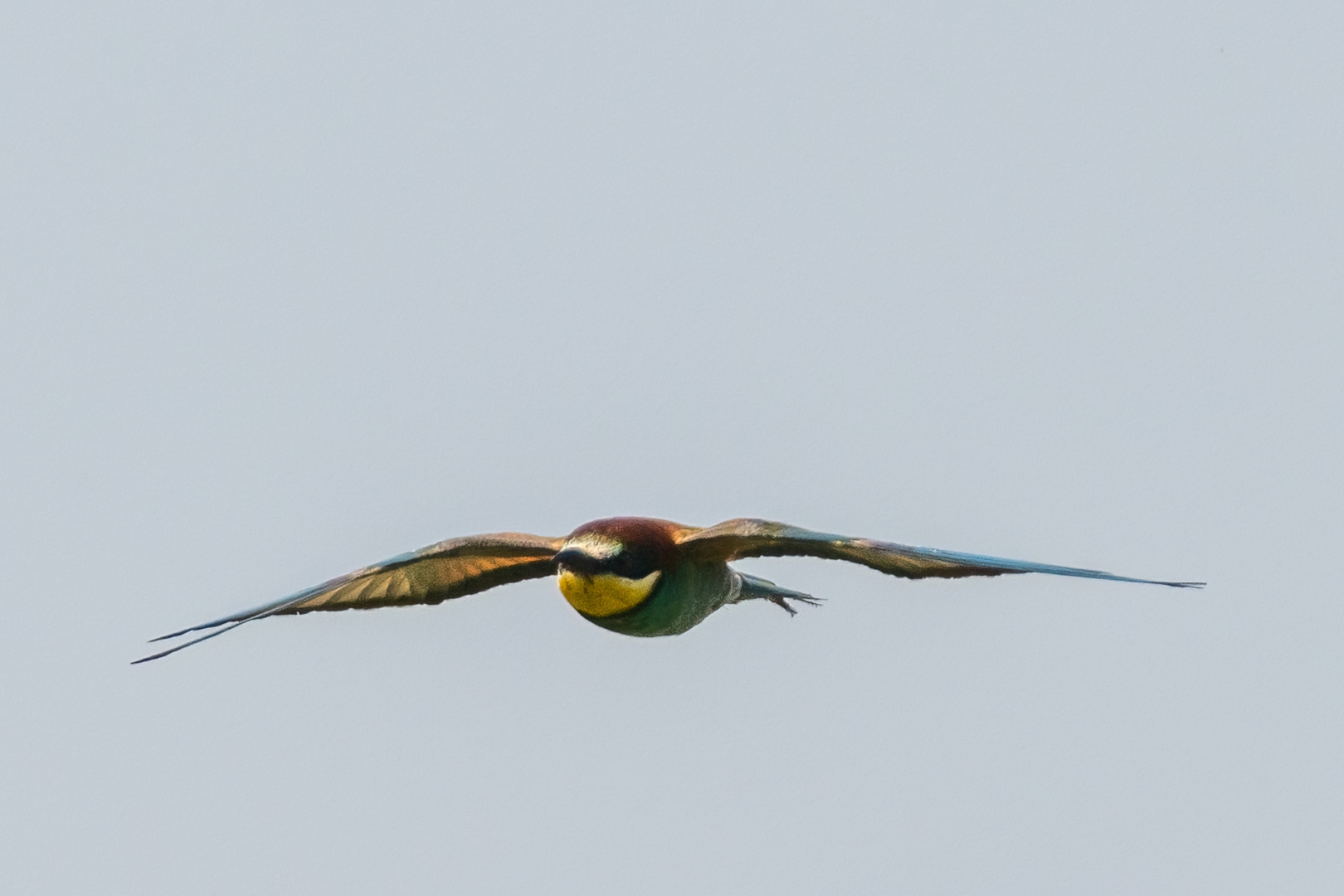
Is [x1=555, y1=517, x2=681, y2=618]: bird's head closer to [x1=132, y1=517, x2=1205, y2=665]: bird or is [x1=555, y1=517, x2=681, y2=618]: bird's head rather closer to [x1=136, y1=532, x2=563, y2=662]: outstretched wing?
[x1=132, y1=517, x2=1205, y2=665]: bird

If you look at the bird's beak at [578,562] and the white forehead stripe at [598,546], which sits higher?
the white forehead stripe at [598,546]

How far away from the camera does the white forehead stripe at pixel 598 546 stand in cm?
1309

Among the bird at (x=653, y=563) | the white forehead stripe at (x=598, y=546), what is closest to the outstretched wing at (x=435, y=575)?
the bird at (x=653, y=563)

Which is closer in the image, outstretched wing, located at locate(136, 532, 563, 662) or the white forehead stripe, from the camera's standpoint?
the white forehead stripe

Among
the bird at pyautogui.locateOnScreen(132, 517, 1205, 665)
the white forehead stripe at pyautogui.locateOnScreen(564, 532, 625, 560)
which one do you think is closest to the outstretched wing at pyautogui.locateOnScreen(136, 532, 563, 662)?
the bird at pyautogui.locateOnScreen(132, 517, 1205, 665)

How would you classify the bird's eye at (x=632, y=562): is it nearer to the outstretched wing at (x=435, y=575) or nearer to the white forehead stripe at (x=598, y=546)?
the white forehead stripe at (x=598, y=546)

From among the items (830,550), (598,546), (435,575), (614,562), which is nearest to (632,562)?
(614,562)

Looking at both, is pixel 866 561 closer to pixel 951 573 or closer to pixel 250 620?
pixel 951 573

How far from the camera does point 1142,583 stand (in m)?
11.9

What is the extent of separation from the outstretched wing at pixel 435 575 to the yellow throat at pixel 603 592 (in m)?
0.85

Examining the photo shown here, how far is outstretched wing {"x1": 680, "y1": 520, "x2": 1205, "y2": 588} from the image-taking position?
12.6 metres

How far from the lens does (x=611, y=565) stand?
13.1 metres

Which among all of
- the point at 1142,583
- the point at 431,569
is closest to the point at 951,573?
the point at 1142,583

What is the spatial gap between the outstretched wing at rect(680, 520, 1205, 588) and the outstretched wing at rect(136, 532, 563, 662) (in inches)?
47.3
